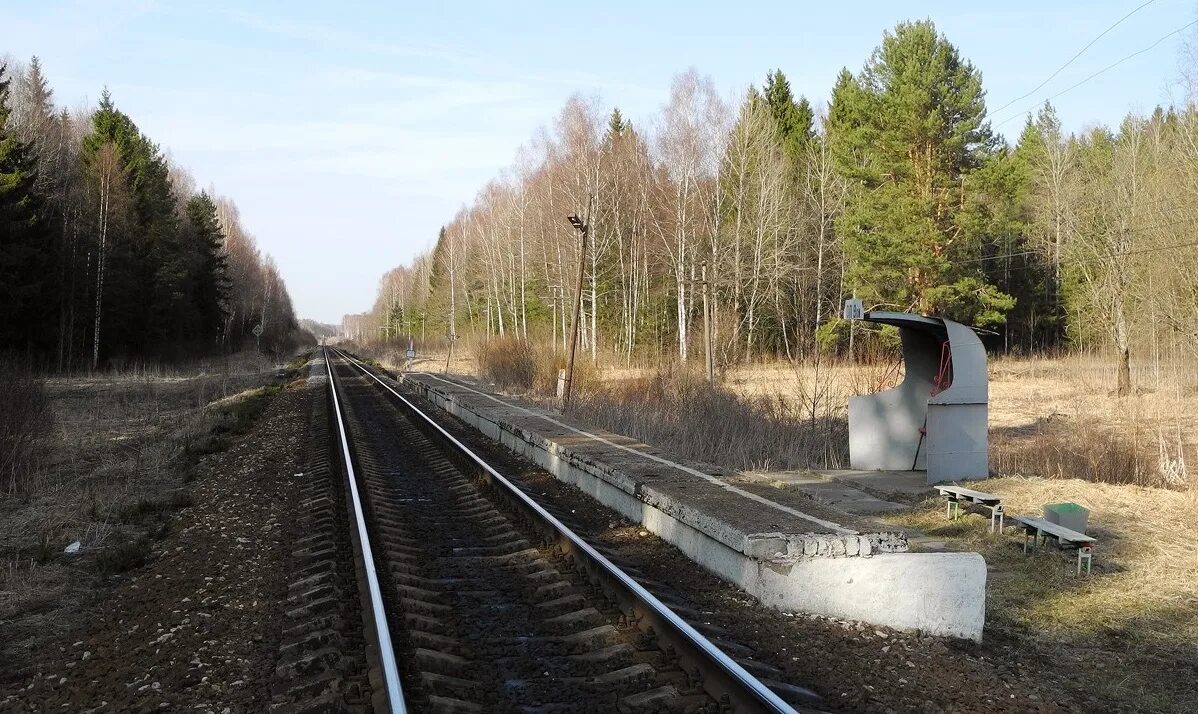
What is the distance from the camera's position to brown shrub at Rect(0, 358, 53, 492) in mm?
12703

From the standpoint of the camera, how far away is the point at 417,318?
3844 inches

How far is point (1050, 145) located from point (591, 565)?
47.9m

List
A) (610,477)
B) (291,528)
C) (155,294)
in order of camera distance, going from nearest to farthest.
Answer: (291,528)
(610,477)
(155,294)

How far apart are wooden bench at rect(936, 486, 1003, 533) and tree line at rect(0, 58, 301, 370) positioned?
32828 mm

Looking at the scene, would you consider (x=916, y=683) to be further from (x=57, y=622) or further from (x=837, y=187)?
(x=837, y=187)

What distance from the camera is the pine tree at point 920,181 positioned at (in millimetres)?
35312

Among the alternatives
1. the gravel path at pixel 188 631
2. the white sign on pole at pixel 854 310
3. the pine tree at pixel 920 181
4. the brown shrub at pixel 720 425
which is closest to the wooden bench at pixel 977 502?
the white sign on pole at pixel 854 310

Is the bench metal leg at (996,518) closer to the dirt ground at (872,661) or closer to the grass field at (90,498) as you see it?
the dirt ground at (872,661)

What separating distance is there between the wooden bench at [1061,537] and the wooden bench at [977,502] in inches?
14.1

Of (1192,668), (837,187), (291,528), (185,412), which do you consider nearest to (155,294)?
(185,412)

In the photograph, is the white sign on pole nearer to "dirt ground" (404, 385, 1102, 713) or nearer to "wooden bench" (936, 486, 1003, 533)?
"wooden bench" (936, 486, 1003, 533)

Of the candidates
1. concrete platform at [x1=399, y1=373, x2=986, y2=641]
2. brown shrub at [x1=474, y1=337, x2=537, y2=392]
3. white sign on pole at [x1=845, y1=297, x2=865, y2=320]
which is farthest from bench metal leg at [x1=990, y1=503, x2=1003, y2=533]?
brown shrub at [x1=474, y1=337, x2=537, y2=392]

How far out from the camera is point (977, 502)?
31.3 feet

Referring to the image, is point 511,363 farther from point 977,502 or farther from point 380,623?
point 380,623
